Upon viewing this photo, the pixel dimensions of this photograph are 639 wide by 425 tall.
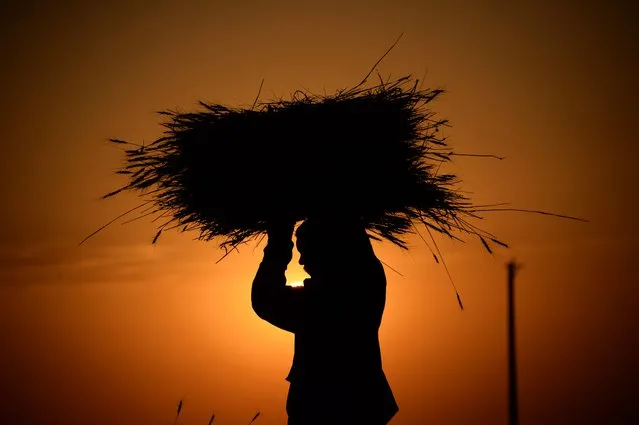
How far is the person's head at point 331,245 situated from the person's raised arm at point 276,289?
9cm

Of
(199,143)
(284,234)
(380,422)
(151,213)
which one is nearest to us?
(380,422)

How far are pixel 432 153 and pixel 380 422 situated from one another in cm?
158

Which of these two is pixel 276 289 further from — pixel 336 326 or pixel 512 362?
pixel 512 362

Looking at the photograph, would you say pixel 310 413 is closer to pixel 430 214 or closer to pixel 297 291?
pixel 297 291

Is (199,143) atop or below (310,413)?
atop

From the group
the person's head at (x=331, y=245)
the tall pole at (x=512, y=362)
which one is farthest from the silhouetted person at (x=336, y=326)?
the tall pole at (x=512, y=362)

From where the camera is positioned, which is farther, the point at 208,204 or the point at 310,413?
the point at 208,204

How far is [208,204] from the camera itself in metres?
4.78

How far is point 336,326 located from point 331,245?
0.40 meters

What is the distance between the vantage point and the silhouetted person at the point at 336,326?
13.2ft

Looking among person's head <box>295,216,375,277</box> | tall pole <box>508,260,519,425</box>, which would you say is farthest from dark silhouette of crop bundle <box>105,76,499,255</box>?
tall pole <box>508,260,519,425</box>

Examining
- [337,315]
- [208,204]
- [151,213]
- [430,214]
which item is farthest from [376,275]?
[151,213]

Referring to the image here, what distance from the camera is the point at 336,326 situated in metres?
4.10

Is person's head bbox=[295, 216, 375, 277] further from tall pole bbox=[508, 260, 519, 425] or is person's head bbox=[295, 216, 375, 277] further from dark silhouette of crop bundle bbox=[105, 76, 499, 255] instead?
tall pole bbox=[508, 260, 519, 425]
